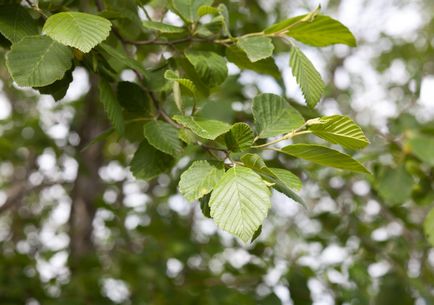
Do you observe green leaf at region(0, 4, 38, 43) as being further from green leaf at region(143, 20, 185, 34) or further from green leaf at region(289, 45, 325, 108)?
green leaf at region(289, 45, 325, 108)

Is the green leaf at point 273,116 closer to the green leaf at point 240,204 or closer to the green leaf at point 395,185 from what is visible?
the green leaf at point 240,204

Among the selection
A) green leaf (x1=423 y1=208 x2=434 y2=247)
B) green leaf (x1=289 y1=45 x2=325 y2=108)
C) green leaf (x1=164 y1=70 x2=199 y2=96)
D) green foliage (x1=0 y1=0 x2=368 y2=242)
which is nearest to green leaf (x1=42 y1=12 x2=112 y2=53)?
green foliage (x1=0 y1=0 x2=368 y2=242)

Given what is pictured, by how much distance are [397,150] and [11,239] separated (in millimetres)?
3218

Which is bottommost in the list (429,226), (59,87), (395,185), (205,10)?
(395,185)

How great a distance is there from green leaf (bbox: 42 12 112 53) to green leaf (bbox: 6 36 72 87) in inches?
1.8

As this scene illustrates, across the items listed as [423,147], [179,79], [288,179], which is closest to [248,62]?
[179,79]

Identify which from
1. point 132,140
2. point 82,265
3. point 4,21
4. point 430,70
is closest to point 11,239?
point 82,265

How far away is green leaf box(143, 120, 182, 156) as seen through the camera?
38.7 inches

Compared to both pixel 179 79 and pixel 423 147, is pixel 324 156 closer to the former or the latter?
pixel 179 79

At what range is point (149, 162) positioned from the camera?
3.47 feet

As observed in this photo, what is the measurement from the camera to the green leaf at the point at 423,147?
1579 millimetres

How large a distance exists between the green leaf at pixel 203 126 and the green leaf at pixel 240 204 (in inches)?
3.8

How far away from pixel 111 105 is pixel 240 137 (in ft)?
0.97

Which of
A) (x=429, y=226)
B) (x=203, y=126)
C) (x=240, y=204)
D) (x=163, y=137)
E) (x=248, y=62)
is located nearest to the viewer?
(x=240, y=204)
